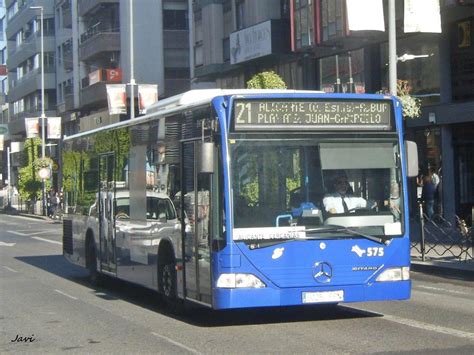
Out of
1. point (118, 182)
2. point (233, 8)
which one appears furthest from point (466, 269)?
point (233, 8)

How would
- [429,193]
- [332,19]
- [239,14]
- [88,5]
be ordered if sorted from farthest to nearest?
[88,5] → [239,14] → [332,19] → [429,193]

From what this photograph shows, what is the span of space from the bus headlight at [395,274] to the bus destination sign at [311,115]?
5.80 feet

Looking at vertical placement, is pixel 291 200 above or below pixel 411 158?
below

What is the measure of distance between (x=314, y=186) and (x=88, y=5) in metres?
55.4

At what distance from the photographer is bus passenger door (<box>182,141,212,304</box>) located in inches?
436

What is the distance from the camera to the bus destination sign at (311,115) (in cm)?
1095

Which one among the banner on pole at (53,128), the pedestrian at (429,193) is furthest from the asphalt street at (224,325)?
the banner on pole at (53,128)

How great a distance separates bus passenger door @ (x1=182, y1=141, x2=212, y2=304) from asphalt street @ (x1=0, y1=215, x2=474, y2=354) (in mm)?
550

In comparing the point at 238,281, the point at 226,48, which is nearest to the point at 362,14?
the point at 238,281

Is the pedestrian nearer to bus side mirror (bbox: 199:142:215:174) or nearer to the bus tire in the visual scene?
the bus tire

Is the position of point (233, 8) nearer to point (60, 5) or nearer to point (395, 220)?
point (395, 220)

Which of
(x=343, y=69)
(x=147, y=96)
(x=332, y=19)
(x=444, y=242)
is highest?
Answer: (x=332, y=19)

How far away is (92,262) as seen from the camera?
17.2 m

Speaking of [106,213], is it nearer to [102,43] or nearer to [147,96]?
[147,96]
